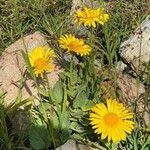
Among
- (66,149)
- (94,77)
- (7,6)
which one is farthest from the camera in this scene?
(7,6)

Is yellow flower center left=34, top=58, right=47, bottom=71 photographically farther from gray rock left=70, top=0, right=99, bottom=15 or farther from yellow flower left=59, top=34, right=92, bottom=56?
gray rock left=70, top=0, right=99, bottom=15

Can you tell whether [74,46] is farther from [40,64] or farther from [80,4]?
[80,4]

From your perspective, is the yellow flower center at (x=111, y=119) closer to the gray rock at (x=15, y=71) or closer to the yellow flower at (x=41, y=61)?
the yellow flower at (x=41, y=61)

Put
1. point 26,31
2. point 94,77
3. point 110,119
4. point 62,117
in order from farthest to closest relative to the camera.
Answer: point 26,31 < point 94,77 < point 62,117 < point 110,119

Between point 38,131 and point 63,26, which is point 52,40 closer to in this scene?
point 63,26

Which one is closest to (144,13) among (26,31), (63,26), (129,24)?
(129,24)

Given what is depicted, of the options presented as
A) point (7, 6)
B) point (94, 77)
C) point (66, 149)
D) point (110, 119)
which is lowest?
point (66, 149)

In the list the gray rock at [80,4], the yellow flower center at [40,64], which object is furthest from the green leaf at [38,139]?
the gray rock at [80,4]
